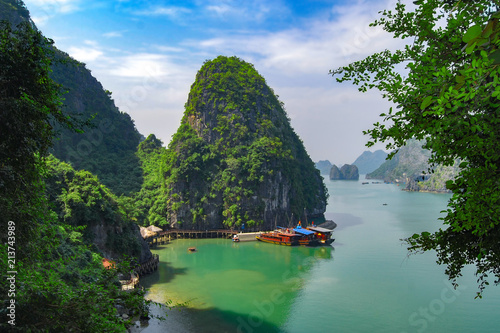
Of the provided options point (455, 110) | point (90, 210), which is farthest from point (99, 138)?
point (455, 110)

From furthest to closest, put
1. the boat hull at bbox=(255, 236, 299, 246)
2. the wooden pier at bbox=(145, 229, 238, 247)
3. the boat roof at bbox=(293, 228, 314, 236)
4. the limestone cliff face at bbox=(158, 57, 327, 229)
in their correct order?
the limestone cliff face at bbox=(158, 57, 327, 229), the wooden pier at bbox=(145, 229, 238, 247), the boat roof at bbox=(293, 228, 314, 236), the boat hull at bbox=(255, 236, 299, 246)

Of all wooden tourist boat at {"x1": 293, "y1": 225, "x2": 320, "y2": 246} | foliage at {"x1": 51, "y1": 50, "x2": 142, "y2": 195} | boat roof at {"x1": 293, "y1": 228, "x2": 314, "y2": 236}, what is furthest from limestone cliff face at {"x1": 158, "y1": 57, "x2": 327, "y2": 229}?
foliage at {"x1": 51, "y1": 50, "x2": 142, "y2": 195}

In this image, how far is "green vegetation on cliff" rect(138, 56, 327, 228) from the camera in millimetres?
46812

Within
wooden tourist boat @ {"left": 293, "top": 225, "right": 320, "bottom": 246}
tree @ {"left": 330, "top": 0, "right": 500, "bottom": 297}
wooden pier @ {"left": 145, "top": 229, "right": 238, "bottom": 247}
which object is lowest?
wooden pier @ {"left": 145, "top": 229, "right": 238, "bottom": 247}

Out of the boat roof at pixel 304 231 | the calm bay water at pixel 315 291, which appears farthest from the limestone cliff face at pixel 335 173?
the boat roof at pixel 304 231

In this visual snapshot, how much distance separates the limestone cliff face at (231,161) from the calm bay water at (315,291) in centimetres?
836

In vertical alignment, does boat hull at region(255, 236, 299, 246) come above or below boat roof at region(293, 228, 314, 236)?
below

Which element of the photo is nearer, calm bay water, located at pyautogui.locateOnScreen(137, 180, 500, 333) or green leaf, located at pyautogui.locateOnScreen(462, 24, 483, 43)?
green leaf, located at pyautogui.locateOnScreen(462, 24, 483, 43)

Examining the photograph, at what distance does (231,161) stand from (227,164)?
103 cm

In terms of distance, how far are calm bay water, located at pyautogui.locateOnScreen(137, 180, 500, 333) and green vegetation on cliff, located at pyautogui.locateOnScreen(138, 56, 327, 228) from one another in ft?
26.7

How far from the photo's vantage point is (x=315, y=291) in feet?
78.6

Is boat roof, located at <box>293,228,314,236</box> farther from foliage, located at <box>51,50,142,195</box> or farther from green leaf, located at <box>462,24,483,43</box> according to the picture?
green leaf, located at <box>462,24,483,43</box>

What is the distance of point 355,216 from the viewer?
2329 inches

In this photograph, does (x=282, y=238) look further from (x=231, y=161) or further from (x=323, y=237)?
(x=231, y=161)
